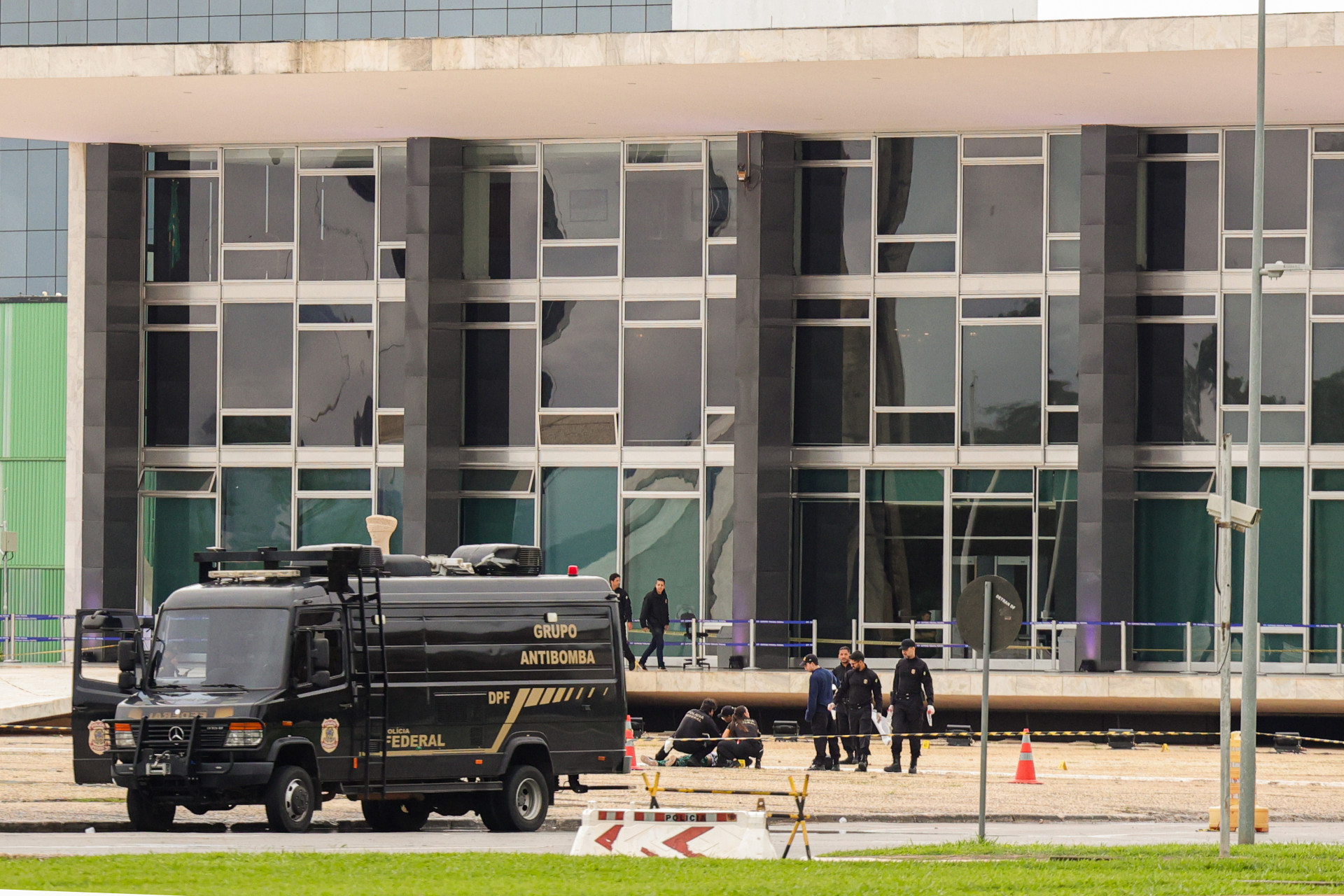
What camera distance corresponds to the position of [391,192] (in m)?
36.6

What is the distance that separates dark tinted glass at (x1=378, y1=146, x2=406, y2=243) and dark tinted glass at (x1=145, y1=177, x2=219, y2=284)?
318 cm

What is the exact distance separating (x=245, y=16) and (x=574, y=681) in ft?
97.4

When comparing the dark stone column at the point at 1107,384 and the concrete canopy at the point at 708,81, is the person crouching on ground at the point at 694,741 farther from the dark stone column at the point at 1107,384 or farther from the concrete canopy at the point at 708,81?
the concrete canopy at the point at 708,81

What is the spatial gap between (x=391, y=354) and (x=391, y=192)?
2998 millimetres

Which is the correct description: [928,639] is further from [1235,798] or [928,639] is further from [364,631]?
[364,631]

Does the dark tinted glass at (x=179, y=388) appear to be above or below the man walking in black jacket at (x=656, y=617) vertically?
above

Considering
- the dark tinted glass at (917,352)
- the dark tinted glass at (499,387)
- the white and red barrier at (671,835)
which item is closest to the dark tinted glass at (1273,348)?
the dark tinted glass at (917,352)

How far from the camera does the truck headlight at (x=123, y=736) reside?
1797 cm

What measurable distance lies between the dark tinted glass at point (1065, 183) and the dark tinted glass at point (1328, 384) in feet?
14.8

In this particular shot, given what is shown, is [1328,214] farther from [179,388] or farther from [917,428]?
[179,388]

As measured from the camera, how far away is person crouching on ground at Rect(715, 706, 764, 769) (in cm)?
2586

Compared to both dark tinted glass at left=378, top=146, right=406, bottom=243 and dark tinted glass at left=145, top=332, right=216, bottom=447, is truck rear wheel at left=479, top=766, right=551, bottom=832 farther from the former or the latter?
dark tinted glass at left=145, top=332, right=216, bottom=447

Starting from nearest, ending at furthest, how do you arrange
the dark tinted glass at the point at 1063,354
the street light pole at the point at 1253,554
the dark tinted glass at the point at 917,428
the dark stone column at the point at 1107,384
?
the street light pole at the point at 1253,554 → the dark stone column at the point at 1107,384 → the dark tinted glass at the point at 1063,354 → the dark tinted glass at the point at 917,428

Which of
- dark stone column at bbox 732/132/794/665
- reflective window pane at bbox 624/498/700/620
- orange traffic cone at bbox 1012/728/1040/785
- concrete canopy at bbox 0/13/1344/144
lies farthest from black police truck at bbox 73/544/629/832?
reflective window pane at bbox 624/498/700/620
